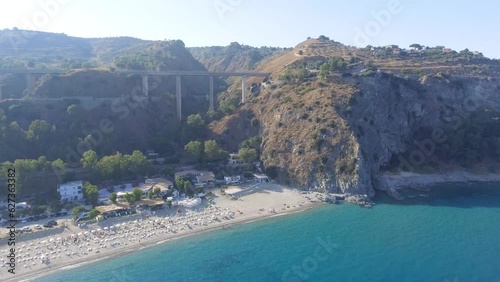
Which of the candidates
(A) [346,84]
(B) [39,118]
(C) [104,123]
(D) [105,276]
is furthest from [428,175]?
(B) [39,118]

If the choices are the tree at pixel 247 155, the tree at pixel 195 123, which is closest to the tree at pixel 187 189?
the tree at pixel 247 155

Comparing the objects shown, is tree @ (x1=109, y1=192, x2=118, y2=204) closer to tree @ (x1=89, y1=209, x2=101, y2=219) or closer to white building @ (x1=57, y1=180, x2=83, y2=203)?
tree @ (x1=89, y1=209, x2=101, y2=219)

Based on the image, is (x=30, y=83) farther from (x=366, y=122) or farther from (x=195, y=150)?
(x=366, y=122)

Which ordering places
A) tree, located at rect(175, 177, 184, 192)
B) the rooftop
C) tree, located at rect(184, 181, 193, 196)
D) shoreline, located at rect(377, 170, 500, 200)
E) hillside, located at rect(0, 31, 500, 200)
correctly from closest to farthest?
the rooftop, tree, located at rect(184, 181, 193, 196), tree, located at rect(175, 177, 184, 192), shoreline, located at rect(377, 170, 500, 200), hillside, located at rect(0, 31, 500, 200)

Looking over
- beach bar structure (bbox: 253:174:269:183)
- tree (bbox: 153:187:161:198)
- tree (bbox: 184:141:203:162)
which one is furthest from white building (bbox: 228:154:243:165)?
tree (bbox: 153:187:161:198)

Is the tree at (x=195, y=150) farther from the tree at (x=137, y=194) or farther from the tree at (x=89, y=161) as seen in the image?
the tree at (x=137, y=194)

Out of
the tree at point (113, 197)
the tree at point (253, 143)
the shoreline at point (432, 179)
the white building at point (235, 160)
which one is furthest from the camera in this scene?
the tree at point (253, 143)
